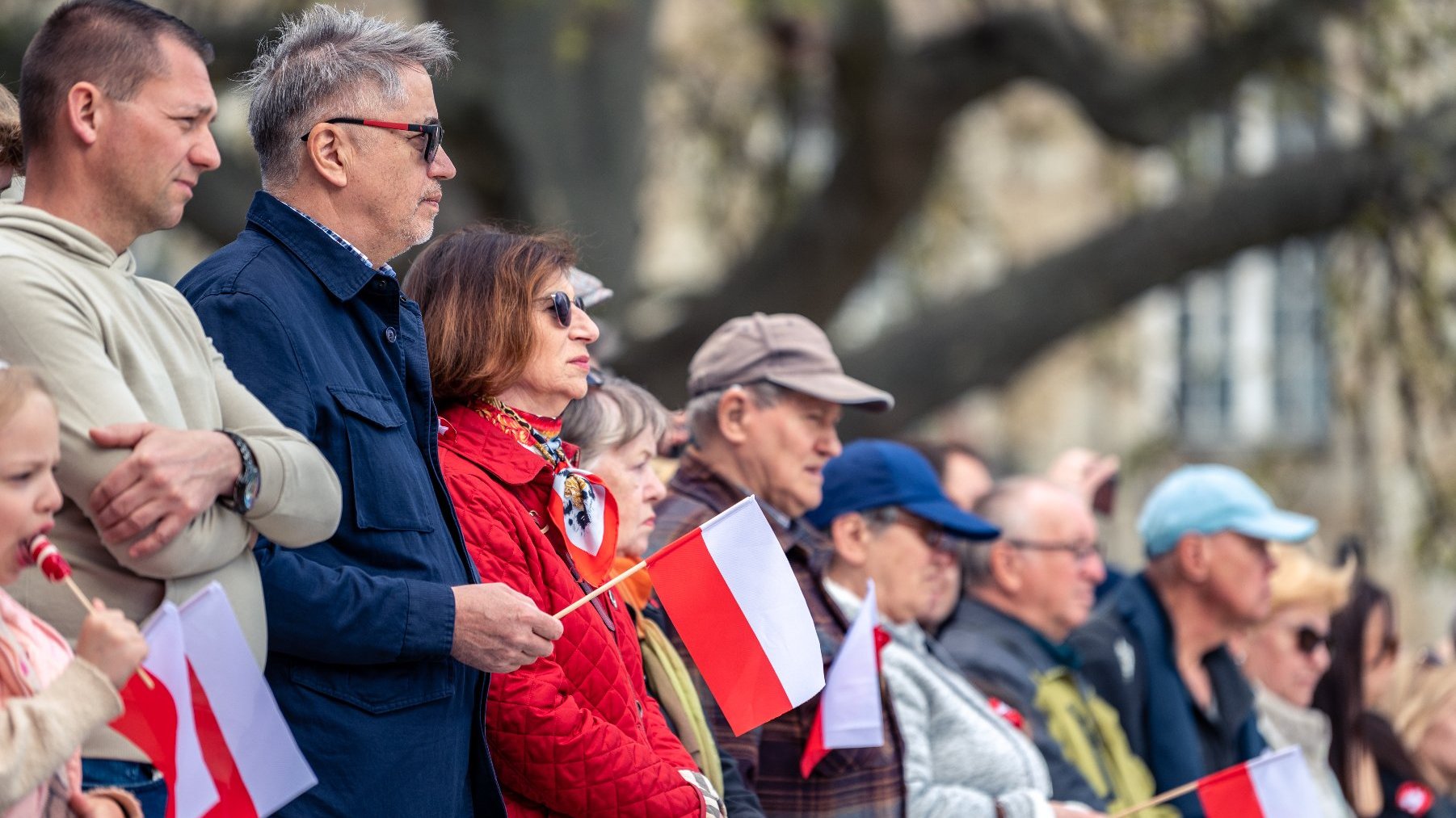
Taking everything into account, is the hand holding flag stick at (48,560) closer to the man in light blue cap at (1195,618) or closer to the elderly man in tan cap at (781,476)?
the elderly man in tan cap at (781,476)

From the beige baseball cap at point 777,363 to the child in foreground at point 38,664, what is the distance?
235 cm

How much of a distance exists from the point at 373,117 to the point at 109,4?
52cm

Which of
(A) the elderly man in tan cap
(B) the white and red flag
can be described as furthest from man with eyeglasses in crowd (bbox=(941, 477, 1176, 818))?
(B) the white and red flag

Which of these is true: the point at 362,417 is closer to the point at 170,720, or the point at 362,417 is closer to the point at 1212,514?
the point at 170,720

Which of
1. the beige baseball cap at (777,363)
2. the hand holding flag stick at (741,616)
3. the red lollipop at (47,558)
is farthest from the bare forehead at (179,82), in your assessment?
the beige baseball cap at (777,363)

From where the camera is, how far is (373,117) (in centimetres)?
317

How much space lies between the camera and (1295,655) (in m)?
6.70

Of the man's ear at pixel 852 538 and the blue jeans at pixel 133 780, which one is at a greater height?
the man's ear at pixel 852 538

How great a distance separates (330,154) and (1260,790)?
311 centimetres

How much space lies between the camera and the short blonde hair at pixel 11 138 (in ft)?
9.92

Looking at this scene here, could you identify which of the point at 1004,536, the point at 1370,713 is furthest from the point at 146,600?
the point at 1370,713

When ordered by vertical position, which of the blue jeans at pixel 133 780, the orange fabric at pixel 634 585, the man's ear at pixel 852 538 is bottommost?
the blue jeans at pixel 133 780

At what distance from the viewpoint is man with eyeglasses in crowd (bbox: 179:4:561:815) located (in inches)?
115

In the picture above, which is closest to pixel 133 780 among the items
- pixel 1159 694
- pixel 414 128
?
pixel 414 128
